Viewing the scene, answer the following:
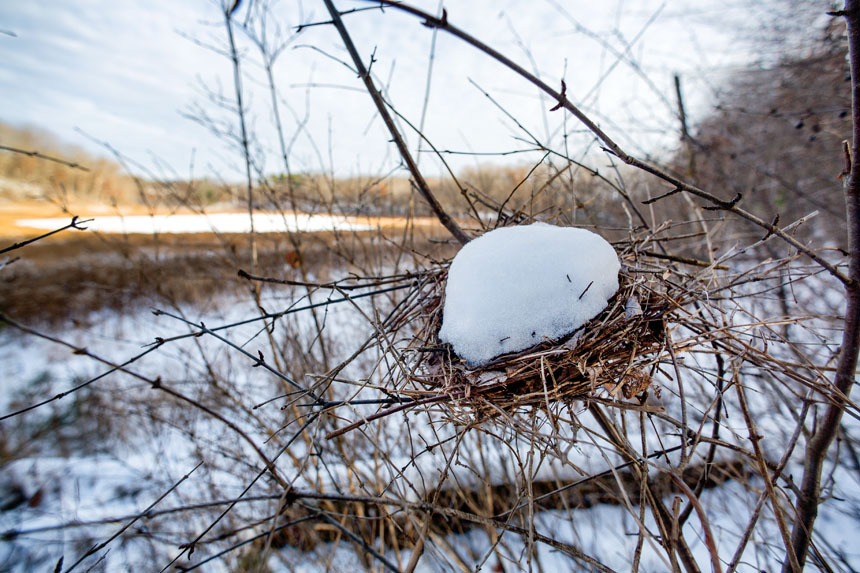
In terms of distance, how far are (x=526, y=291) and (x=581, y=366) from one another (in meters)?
0.21

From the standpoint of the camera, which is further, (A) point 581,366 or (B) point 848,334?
(B) point 848,334

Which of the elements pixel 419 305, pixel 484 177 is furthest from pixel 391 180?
pixel 419 305

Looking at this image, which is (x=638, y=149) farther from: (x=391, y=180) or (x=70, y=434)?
(x=70, y=434)

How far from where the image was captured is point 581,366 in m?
0.75

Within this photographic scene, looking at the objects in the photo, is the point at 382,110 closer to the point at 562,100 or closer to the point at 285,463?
the point at 562,100

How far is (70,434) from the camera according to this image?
4566mm

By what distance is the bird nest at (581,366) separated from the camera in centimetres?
78

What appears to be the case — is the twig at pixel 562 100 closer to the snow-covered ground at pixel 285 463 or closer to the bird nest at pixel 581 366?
the bird nest at pixel 581 366

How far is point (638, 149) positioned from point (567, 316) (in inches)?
97.0

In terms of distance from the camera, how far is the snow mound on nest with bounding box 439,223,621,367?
848mm

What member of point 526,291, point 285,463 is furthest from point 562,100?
point 285,463

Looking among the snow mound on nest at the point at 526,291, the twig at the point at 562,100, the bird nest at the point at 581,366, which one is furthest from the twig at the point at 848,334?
the snow mound on nest at the point at 526,291

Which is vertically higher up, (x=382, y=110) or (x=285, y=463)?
(x=382, y=110)

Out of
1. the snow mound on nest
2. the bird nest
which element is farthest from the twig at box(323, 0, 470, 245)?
the bird nest
